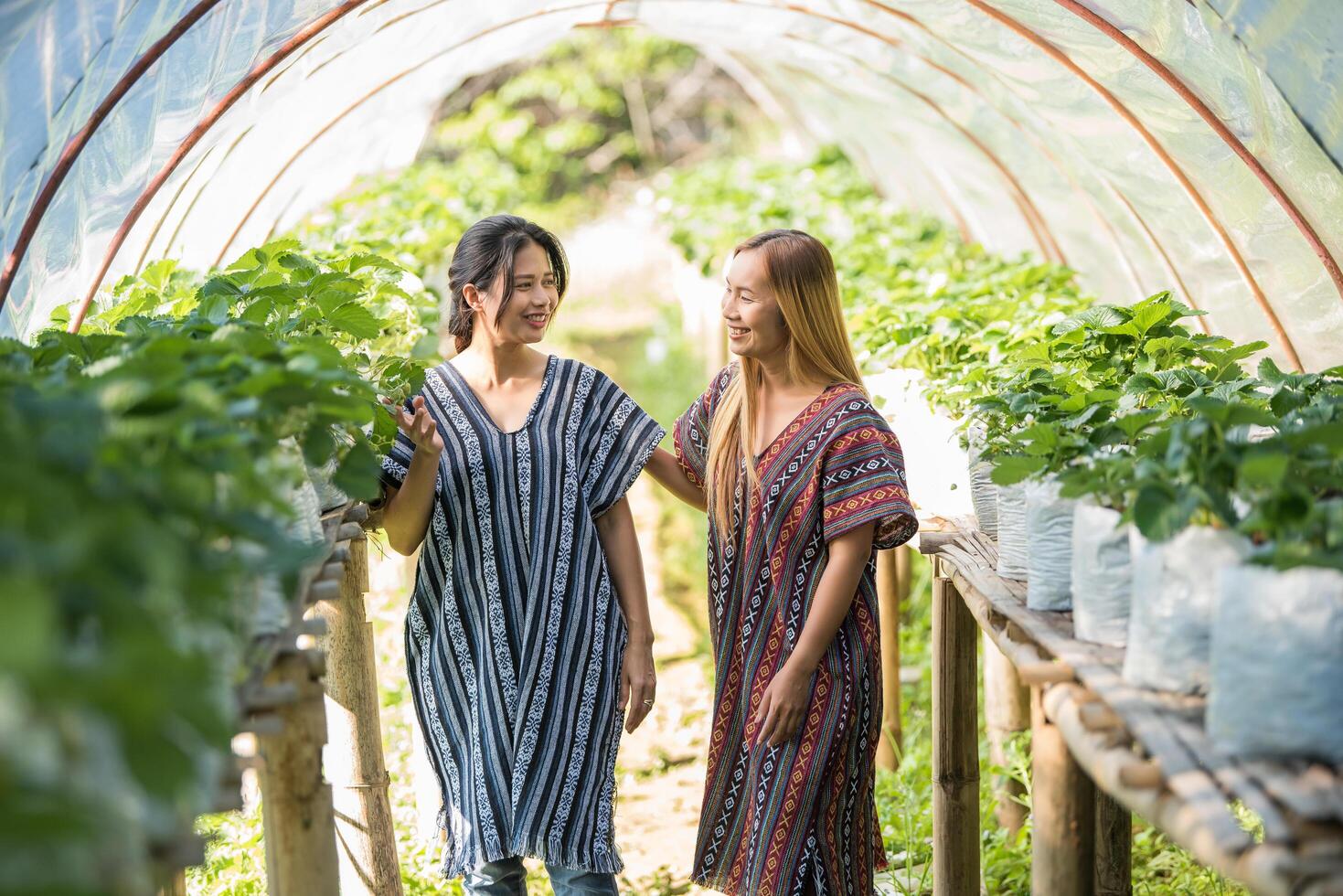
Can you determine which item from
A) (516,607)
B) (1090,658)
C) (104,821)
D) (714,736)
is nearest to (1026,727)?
→ (714,736)

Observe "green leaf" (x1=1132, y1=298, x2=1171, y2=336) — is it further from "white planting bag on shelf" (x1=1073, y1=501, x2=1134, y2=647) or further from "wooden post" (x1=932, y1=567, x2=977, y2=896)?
"white planting bag on shelf" (x1=1073, y1=501, x2=1134, y2=647)

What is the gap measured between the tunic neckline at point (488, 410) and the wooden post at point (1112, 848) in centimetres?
153

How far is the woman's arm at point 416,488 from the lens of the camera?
2.93m

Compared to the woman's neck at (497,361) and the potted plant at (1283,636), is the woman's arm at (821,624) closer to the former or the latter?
the woman's neck at (497,361)

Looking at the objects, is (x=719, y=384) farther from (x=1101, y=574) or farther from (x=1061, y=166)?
Answer: (x=1061, y=166)

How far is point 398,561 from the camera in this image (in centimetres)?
650

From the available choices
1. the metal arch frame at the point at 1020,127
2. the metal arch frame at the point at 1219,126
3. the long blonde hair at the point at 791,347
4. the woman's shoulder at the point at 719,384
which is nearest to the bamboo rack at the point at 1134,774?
the long blonde hair at the point at 791,347

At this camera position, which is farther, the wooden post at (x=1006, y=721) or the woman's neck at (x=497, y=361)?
the wooden post at (x=1006, y=721)

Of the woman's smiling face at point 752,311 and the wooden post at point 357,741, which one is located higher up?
the woman's smiling face at point 752,311

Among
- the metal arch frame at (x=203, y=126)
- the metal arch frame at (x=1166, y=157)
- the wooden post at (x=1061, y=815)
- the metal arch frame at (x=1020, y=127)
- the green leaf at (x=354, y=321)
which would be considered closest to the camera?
the wooden post at (x=1061, y=815)

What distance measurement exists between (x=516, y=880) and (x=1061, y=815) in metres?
1.37

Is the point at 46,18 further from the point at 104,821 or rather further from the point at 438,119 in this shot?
the point at 438,119

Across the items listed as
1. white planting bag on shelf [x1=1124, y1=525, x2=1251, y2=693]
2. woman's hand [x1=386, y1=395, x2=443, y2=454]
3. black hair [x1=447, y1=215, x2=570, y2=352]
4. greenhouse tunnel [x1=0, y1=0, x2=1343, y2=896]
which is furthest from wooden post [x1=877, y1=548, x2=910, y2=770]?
white planting bag on shelf [x1=1124, y1=525, x2=1251, y2=693]

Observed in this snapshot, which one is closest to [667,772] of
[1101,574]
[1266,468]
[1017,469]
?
[1017,469]
